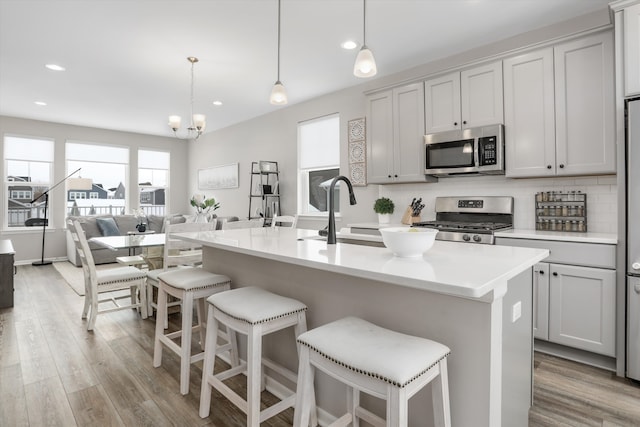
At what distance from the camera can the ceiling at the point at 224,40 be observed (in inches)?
110

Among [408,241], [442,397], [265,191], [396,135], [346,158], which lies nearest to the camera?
[442,397]

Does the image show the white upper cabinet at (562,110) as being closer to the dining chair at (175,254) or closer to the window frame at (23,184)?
the dining chair at (175,254)

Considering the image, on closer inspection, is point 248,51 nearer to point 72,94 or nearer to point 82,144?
point 72,94

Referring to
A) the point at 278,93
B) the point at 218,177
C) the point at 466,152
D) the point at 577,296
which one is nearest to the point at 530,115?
the point at 466,152

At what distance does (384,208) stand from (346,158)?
982mm

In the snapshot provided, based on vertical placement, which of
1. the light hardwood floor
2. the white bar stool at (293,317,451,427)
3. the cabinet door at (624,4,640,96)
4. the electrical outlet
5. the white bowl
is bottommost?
the light hardwood floor

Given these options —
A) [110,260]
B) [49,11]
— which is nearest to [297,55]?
[49,11]

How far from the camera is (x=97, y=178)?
23.5 ft

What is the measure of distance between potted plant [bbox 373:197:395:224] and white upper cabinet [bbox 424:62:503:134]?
941 mm

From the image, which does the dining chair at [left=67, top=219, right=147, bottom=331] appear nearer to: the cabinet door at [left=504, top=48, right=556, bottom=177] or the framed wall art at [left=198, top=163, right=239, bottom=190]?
the framed wall art at [left=198, top=163, right=239, bottom=190]

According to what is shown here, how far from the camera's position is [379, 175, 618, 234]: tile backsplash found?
2797 millimetres

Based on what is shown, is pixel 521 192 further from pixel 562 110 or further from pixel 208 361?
pixel 208 361

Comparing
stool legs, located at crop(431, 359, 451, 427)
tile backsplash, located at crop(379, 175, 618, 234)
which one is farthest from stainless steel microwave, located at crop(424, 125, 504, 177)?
stool legs, located at crop(431, 359, 451, 427)

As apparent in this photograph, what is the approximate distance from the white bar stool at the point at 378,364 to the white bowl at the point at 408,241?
13.2 inches
